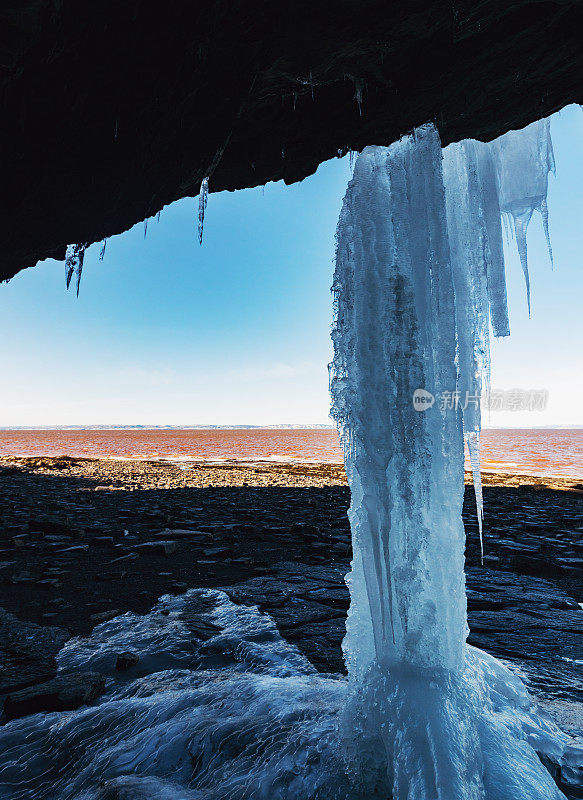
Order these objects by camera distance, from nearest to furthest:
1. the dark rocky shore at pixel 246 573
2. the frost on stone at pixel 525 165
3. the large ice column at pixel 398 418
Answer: the large ice column at pixel 398 418 → the dark rocky shore at pixel 246 573 → the frost on stone at pixel 525 165

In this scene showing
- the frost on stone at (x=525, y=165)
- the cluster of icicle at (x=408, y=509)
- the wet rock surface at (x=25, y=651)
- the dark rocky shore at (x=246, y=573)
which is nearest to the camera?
the cluster of icicle at (x=408, y=509)

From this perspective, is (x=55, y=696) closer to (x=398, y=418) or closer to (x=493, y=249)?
(x=398, y=418)

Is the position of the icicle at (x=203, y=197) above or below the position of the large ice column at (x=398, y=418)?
Result: above

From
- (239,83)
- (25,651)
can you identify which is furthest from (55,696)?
(239,83)

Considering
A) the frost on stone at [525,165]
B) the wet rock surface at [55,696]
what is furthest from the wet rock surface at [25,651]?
the frost on stone at [525,165]

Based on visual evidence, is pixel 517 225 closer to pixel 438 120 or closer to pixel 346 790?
pixel 438 120

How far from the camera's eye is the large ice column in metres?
2.36

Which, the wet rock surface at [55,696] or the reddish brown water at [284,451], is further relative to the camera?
the reddish brown water at [284,451]

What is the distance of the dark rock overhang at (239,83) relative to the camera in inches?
128

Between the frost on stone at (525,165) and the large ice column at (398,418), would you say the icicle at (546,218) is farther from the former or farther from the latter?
the large ice column at (398,418)

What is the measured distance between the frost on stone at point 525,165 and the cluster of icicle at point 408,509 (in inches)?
109

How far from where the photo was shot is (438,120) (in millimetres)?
4445

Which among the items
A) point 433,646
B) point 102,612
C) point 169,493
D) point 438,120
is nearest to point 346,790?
point 433,646

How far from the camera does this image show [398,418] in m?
2.51
